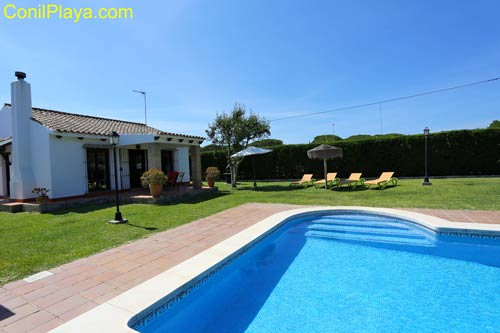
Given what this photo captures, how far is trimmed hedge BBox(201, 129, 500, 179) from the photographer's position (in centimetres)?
1752

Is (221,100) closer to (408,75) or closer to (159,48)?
(159,48)

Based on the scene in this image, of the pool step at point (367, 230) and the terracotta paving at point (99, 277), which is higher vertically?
the terracotta paving at point (99, 277)

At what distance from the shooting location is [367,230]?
767 cm

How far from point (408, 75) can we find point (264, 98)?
10.6m

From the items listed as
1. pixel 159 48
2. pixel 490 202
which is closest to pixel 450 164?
→ pixel 490 202

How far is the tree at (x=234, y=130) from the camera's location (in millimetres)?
19516

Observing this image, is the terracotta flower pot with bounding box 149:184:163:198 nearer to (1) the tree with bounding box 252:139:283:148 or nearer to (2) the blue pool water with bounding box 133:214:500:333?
(2) the blue pool water with bounding box 133:214:500:333

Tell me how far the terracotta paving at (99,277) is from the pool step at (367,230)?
1434 millimetres

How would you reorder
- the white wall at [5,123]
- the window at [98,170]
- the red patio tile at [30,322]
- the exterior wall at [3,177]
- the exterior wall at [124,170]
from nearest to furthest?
1. the red patio tile at [30,322]
2. the window at [98,170]
3. the exterior wall at [3,177]
4. the white wall at [5,123]
5. the exterior wall at [124,170]

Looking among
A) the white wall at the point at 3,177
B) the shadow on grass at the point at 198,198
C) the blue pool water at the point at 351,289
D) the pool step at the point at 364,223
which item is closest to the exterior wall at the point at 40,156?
the white wall at the point at 3,177

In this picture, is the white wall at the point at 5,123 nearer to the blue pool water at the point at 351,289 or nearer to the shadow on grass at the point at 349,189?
the blue pool water at the point at 351,289

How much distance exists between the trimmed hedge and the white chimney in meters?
12.3

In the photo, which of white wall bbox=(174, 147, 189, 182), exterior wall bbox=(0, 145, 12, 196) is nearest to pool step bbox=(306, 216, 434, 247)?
white wall bbox=(174, 147, 189, 182)

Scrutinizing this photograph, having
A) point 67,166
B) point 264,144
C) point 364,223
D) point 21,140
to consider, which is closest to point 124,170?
point 67,166
